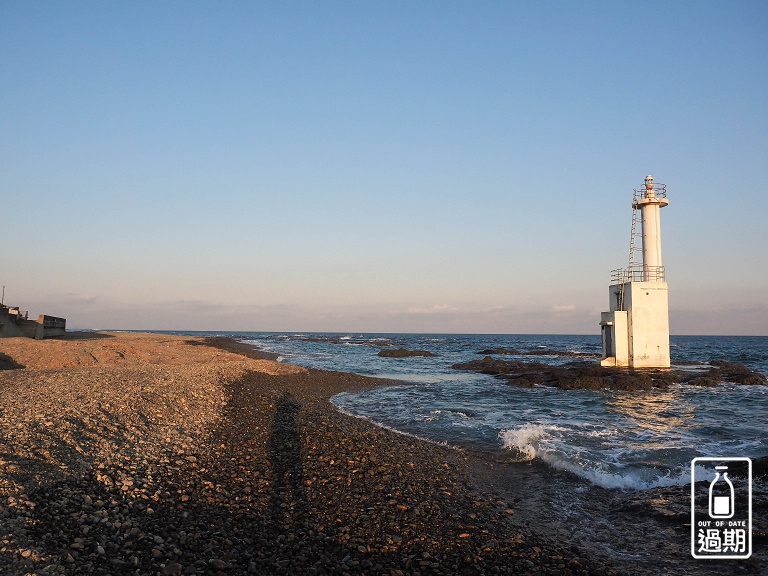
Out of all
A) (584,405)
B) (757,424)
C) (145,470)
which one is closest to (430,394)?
(584,405)

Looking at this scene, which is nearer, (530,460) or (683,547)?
(683,547)

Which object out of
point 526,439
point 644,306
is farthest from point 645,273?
point 526,439

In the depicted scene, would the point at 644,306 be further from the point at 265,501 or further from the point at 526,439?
the point at 265,501

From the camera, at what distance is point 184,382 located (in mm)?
19391

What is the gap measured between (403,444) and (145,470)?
6063mm

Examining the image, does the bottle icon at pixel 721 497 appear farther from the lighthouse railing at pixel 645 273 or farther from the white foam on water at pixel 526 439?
the lighthouse railing at pixel 645 273

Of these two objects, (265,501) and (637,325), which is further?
(637,325)

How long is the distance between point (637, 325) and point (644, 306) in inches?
49.9

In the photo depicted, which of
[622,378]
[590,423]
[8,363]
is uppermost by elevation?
[8,363]

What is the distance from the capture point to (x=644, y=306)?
31734 mm

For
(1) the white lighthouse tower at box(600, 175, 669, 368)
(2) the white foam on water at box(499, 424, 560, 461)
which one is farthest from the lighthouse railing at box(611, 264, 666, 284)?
(2) the white foam on water at box(499, 424, 560, 461)

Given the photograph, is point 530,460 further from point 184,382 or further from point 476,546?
point 184,382

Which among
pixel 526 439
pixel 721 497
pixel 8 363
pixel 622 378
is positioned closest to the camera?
pixel 721 497

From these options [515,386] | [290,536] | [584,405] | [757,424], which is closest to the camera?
[290,536]
